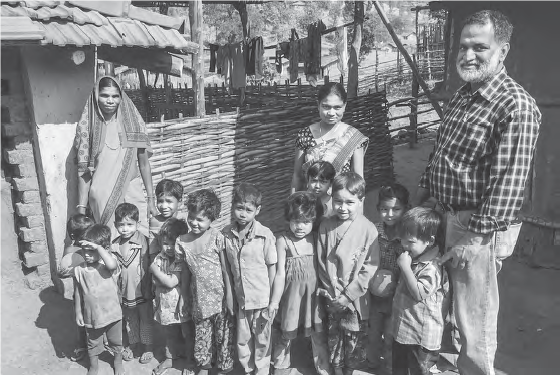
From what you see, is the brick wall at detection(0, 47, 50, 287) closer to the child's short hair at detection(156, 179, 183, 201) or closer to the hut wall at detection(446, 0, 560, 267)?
the child's short hair at detection(156, 179, 183, 201)

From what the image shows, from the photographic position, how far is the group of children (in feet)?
9.55

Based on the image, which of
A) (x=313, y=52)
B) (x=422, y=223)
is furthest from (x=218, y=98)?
(x=422, y=223)

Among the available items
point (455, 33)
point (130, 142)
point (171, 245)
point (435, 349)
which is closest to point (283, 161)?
point (455, 33)

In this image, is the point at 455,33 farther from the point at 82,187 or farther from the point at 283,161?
the point at 82,187

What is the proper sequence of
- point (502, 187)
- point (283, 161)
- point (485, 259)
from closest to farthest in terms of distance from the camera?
1. point (502, 187)
2. point (485, 259)
3. point (283, 161)

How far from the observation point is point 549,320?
410 cm

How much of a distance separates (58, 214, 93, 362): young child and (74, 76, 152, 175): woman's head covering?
0.42m

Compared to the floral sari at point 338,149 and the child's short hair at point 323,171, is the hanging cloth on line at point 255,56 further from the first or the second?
the child's short hair at point 323,171

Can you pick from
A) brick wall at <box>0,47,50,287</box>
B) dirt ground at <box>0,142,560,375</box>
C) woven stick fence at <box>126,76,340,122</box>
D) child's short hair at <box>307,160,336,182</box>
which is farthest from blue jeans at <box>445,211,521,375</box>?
woven stick fence at <box>126,76,340,122</box>

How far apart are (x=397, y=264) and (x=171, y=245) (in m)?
1.42

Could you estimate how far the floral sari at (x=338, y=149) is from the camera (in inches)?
134

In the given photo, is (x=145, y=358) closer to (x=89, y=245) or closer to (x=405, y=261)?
(x=89, y=245)

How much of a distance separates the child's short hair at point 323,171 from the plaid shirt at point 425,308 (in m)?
0.80

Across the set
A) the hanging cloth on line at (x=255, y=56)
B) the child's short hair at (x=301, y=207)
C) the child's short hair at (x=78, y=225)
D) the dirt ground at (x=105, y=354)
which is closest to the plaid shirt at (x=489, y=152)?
the child's short hair at (x=301, y=207)
